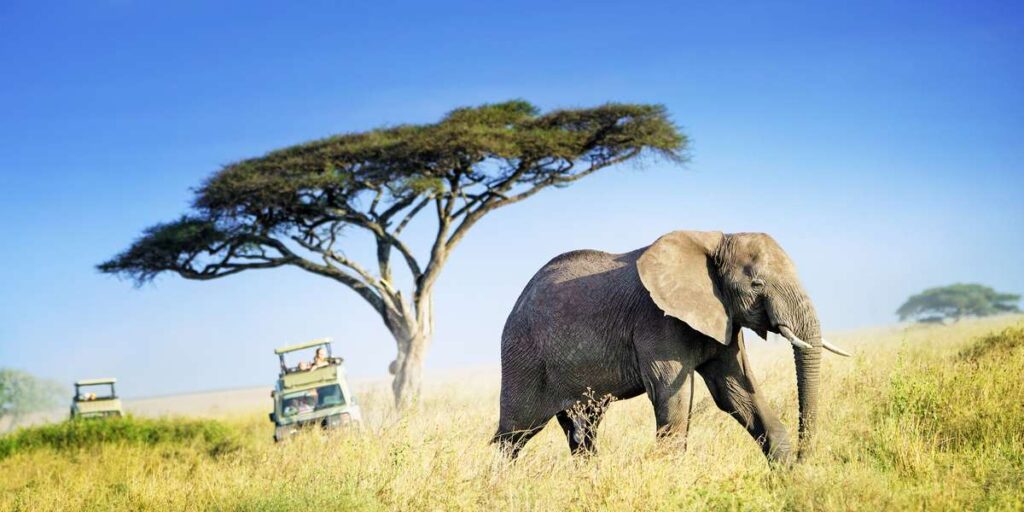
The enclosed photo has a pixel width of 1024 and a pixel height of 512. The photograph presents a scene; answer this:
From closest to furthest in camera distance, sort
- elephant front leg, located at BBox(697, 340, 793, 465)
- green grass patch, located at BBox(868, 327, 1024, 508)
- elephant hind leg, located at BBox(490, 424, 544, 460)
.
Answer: green grass patch, located at BBox(868, 327, 1024, 508)
elephant front leg, located at BBox(697, 340, 793, 465)
elephant hind leg, located at BBox(490, 424, 544, 460)

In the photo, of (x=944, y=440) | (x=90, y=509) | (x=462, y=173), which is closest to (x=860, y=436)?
(x=944, y=440)

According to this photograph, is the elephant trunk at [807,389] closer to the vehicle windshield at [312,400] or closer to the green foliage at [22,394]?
the vehicle windshield at [312,400]

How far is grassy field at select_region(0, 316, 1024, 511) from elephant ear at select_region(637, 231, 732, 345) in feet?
3.36

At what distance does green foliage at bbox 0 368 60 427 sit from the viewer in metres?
45.8

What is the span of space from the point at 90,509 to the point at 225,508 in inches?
72.2

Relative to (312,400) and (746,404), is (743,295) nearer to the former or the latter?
(746,404)

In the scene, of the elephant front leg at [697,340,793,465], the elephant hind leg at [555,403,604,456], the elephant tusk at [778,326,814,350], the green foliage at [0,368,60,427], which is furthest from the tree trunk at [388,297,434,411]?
the green foliage at [0,368,60,427]

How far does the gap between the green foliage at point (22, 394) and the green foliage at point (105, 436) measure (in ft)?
83.6

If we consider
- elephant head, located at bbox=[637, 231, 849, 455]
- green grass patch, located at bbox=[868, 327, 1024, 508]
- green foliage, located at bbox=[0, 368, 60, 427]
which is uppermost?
green foliage, located at bbox=[0, 368, 60, 427]

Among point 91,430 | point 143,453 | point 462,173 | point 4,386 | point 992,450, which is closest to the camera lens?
point 992,450

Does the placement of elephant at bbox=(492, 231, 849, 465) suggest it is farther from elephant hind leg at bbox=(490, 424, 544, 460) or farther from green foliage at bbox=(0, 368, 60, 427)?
green foliage at bbox=(0, 368, 60, 427)

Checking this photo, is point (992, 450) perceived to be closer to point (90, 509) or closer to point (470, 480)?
point (470, 480)

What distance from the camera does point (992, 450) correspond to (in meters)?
8.68

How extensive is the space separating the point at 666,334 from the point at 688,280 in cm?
48
